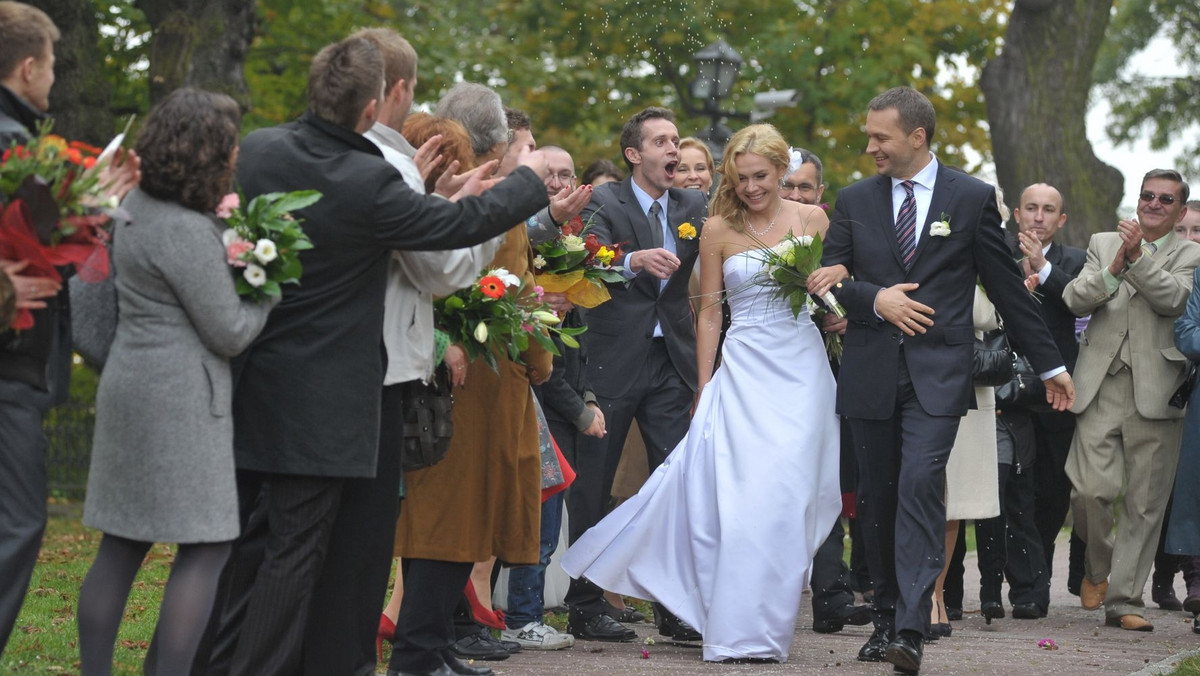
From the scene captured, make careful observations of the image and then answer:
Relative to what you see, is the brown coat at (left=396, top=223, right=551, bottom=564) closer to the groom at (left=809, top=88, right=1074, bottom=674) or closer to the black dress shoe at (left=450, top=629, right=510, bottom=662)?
the black dress shoe at (left=450, top=629, right=510, bottom=662)

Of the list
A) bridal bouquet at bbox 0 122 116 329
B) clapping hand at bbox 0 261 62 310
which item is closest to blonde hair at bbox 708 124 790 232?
bridal bouquet at bbox 0 122 116 329

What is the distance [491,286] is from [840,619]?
3.62 metres

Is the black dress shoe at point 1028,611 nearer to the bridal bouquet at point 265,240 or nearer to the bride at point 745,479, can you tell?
the bride at point 745,479

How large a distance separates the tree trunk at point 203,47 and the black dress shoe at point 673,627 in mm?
9113

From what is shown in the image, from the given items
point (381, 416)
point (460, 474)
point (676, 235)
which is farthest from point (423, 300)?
point (676, 235)

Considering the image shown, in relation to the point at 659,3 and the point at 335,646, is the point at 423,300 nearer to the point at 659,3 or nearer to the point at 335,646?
the point at 335,646

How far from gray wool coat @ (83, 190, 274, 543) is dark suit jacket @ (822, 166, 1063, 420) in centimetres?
341

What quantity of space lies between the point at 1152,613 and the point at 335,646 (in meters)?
6.54

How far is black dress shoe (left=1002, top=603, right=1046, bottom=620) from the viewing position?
32.3 ft

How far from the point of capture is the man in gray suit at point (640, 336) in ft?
26.9

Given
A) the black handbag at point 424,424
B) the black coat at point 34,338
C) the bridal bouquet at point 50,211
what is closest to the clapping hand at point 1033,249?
the black handbag at point 424,424

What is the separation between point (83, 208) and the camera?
471 cm

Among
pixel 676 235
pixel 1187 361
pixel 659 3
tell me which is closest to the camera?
pixel 676 235

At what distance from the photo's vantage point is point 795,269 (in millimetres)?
7734
